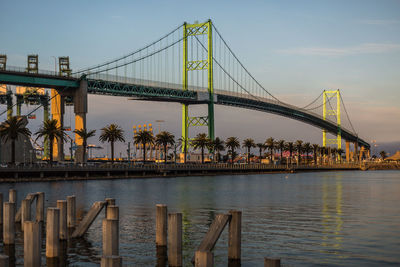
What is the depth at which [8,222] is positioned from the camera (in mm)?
20219

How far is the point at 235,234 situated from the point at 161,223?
260cm

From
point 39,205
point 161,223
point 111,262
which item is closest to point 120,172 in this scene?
point 39,205

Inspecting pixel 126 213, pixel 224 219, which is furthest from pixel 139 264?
pixel 126 213

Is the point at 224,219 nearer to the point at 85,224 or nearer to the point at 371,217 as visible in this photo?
the point at 85,224

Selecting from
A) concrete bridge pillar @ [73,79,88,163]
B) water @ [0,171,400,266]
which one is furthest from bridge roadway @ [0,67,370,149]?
water @ [0,171,400,266]

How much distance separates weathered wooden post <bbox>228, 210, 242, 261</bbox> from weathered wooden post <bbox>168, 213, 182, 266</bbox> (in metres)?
1.51

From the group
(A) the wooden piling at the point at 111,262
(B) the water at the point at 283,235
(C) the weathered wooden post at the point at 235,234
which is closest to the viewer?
(A) the wooden piling at the point at 111,262

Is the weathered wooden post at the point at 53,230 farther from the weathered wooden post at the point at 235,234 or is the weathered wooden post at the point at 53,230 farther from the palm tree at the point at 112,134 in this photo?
the palm tree at the point at 112,134

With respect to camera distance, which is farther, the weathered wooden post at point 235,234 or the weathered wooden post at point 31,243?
the weathered wooden post at point 235,234

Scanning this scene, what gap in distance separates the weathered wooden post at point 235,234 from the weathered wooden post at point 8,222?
762cm

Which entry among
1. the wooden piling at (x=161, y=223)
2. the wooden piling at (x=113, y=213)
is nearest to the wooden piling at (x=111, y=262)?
the wooden piling at (x=161, y=223)

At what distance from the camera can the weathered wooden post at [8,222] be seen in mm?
19938

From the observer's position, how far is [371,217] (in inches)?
1342

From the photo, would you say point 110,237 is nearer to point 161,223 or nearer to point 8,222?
point 161,223
